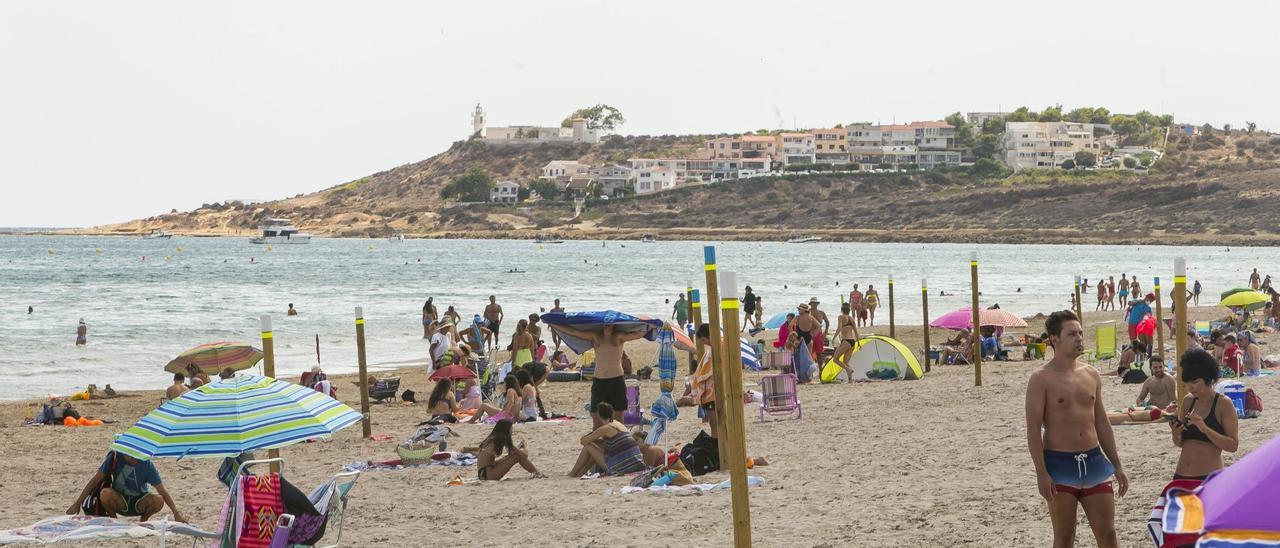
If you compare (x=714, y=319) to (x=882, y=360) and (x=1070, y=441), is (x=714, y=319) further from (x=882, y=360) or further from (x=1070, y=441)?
(x=882, y=360)

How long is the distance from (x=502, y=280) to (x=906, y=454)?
179 feet

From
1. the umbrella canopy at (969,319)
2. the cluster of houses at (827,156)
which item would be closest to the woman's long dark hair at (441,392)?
the umbrella canopy at (969,319)

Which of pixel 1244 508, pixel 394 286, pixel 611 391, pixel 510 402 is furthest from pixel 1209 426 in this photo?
pixel 394 286

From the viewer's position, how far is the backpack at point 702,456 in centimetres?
1035

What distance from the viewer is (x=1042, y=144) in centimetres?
15488

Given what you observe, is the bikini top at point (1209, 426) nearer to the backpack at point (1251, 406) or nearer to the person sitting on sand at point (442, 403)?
the backpack at point (1251, 406)

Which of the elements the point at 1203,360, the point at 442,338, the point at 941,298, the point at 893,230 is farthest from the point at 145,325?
the point at 893,230

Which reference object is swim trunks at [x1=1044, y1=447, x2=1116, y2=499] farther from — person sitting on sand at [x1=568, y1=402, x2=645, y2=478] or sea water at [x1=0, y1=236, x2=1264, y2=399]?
sea water at [x1=0, y1=236, x2=1264, y2=399]

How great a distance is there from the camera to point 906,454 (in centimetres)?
1067

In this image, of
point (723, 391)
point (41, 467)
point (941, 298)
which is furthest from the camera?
point (941, 298)

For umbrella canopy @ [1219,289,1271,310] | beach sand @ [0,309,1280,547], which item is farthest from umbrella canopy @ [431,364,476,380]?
umbrella canopy @ [1219,289,1271,310]

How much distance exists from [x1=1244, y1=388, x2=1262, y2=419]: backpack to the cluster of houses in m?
137

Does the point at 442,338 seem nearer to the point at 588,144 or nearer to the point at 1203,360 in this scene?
the point at 1203,360

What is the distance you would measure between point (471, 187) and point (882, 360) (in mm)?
147060
